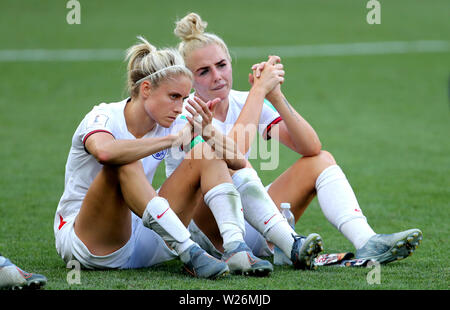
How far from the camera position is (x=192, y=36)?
4.81m

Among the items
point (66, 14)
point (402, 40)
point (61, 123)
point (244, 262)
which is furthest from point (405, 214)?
point (66, 14)

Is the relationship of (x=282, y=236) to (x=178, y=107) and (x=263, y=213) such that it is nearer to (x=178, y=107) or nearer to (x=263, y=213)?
(x=263, y=213)

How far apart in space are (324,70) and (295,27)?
13.6ft

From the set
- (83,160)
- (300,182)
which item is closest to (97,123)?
(83,160)

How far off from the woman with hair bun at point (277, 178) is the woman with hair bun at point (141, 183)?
219 mm

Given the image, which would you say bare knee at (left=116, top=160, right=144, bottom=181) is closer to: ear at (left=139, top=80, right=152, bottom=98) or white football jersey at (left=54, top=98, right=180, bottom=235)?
white football jersey at (left=54, top=98, right=180, bottom=235)

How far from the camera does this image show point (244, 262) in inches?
159

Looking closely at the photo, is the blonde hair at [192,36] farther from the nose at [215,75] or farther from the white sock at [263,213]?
the white sock at [263,213]

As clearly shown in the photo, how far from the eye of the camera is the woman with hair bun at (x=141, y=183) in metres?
3.99

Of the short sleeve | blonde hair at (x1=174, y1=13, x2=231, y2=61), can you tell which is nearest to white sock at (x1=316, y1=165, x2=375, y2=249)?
blonde hair at (x1=174, y1=13, x2=231, y2=61)

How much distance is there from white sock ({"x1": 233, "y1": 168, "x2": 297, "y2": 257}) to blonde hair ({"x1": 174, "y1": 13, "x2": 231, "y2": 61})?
894mm

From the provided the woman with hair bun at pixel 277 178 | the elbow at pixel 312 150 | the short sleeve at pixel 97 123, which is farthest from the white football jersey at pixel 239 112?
the short sleeve at pixel 97 123

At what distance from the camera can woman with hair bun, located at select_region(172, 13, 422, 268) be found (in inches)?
171

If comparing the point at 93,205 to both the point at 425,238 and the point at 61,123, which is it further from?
the point at 61,123
